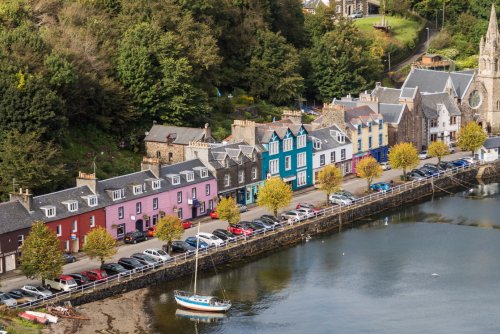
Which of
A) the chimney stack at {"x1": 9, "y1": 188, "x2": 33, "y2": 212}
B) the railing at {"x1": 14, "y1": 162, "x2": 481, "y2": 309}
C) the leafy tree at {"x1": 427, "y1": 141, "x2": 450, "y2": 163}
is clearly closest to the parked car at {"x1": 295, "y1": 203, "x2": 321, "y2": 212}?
the railing at {"x1": 14, "y1": 162, "x2": 481, "y2": 309}

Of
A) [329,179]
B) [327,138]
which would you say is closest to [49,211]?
[329,179]

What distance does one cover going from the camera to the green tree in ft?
300

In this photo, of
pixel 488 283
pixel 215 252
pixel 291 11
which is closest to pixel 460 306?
pixel 488 283

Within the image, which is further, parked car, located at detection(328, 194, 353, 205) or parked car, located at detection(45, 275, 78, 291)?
parked car, located at detection(328, 194, 353, 205)

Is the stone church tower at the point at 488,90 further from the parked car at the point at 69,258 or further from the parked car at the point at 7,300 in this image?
the parked car at the point at 7,300

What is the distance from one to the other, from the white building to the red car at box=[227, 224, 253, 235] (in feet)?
55.2

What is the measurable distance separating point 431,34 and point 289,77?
44466mm

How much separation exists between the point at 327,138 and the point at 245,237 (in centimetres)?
2191

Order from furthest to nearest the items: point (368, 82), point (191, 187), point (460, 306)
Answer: point (368, 82)
point (191, 187)
point (460, 306)

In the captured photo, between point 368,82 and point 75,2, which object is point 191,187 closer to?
point 75,2

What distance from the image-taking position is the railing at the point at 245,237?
74438mm

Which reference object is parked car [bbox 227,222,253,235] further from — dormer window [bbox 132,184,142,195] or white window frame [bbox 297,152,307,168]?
white window frame [bbox 297,152,307,168]

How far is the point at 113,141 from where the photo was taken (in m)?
104

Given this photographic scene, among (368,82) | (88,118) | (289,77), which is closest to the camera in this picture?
(88,118)
